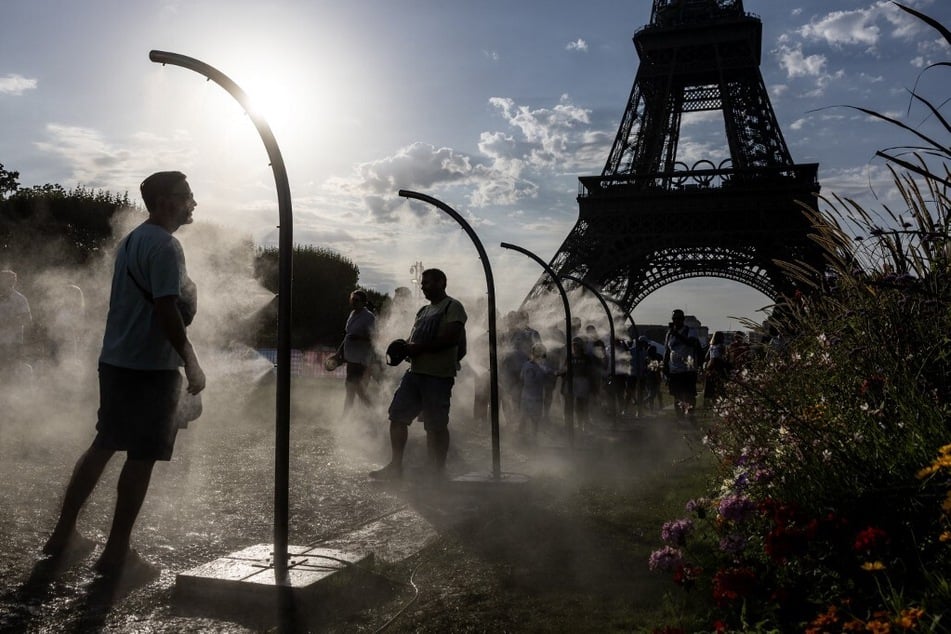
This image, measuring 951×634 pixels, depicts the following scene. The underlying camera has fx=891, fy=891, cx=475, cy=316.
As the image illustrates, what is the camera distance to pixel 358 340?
37.0 ft

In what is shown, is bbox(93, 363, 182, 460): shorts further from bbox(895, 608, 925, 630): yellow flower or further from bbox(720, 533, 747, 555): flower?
bbox(895, 608, 925, 630): yellow flower

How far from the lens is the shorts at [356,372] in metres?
11.5

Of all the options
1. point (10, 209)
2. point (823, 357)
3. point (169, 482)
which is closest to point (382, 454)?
point (169, 482)

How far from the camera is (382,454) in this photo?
30.3ft

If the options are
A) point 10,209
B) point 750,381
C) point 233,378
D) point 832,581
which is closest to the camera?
point 832,581

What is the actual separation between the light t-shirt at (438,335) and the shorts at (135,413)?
3.05 meters

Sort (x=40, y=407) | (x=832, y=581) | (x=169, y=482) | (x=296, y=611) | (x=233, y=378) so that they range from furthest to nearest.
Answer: (x=233, y=378), (x=40, y=407), (x=169, y=482), (x=296, y=611), (x=832, y=581)

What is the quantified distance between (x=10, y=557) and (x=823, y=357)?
418 cm

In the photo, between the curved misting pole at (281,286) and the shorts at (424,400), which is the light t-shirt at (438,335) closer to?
the shorts at (424,400)

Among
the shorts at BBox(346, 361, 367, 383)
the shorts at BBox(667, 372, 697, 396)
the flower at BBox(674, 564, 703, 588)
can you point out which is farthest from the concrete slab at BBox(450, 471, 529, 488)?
the shorts at BBox(667, 372, 697, 396)

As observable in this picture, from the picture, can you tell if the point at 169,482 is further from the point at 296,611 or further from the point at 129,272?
the point at 296,611

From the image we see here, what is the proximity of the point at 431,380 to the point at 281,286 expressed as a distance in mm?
2930

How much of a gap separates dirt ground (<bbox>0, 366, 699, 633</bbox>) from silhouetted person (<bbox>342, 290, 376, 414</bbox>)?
1016mm

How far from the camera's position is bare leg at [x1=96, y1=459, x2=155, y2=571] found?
4125 mm
